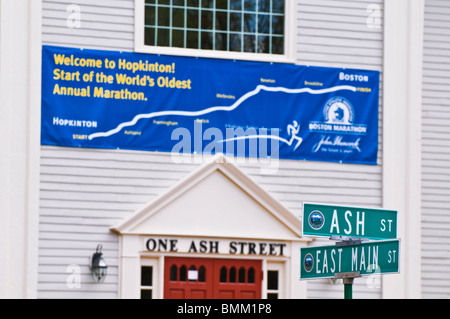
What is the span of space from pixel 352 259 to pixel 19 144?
7604 mm

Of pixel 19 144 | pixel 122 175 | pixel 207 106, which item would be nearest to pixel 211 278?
pixel 122 175

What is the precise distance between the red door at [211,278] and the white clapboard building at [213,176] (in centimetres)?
2

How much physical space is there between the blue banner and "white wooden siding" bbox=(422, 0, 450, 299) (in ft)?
3.54

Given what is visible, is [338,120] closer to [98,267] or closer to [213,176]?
[213,176]

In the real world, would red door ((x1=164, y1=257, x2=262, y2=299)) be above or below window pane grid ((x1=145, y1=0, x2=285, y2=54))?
below

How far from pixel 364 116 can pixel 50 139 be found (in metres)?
5.32

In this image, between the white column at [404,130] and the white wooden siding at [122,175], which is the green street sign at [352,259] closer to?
the white wooden siding at [122,175]

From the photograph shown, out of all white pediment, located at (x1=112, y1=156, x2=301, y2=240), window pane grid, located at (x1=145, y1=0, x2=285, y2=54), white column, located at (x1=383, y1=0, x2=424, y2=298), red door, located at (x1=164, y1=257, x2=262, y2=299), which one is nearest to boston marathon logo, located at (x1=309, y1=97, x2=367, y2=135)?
white column, located at (x1=383, y1=0, x2=424, y2=298)

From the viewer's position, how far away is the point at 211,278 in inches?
678

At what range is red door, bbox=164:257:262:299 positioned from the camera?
56.0 feet

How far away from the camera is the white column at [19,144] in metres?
16.4

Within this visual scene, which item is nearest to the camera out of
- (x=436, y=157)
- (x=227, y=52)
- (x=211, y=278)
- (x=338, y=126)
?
(x=211, y=278)

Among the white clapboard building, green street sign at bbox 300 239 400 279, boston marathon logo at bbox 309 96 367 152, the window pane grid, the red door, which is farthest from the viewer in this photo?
boston marathon logo at bbox 309 96 367 152

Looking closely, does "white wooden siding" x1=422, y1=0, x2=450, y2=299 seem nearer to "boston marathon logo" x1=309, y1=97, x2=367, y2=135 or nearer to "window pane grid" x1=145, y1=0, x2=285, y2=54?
"boston marathon logo" x1=309, y1=97, x2=367, y2=135
